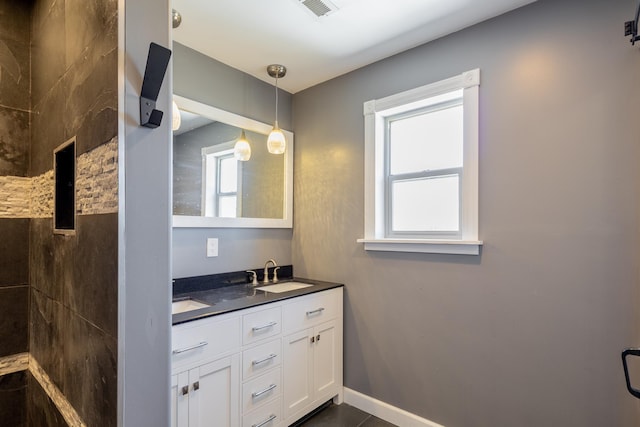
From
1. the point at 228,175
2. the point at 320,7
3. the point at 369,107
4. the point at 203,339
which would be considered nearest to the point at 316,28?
the point at 320,7

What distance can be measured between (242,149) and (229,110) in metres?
0.29

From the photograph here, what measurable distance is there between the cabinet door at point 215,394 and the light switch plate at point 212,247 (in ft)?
2.52

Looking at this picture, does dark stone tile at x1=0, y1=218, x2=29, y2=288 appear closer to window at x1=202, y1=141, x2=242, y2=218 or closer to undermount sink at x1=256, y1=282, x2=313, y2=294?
window at x1=202, y1=141, x2=242, y2=218

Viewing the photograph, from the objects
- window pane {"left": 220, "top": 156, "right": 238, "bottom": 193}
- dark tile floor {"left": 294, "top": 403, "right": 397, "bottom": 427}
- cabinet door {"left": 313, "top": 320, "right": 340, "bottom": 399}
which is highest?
window pane {"left": 220, "top": 156, "right": 238, "bottom": 193}

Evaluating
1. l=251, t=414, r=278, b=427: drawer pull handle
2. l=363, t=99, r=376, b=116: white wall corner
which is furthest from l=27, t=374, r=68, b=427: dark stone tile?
l=363, t=99, r=376, b=116: white wall corner

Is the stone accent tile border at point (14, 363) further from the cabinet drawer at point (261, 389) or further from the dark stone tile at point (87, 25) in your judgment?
the dark stone tile at point (87, 25)

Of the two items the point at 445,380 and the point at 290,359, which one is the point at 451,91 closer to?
the point at 445,380

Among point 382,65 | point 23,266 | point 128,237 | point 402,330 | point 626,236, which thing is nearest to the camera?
point 128,237

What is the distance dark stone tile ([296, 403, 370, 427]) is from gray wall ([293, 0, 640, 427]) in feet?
0.57

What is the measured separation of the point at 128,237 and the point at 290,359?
56.3 inches

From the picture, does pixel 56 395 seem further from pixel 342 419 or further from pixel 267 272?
pixel 342 419

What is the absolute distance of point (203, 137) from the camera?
2.24 m

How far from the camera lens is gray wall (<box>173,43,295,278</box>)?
2111 millimetres

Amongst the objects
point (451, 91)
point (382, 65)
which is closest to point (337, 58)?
point (382, 65)
